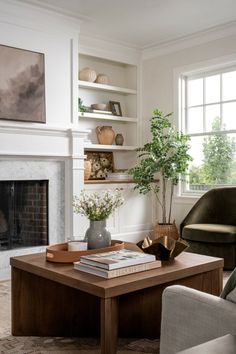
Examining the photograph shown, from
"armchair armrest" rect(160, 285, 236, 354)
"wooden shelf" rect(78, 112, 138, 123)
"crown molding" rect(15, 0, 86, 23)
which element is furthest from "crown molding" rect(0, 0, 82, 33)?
"armchair armrest" rect(160, 285, 236, 354)

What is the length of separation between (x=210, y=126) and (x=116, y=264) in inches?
135

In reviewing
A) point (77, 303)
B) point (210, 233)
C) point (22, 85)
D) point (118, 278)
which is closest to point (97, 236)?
point (77, 303)

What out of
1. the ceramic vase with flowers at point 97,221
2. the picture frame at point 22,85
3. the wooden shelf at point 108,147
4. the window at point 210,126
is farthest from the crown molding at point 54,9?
the ceramic vase with flowers at point 97,221

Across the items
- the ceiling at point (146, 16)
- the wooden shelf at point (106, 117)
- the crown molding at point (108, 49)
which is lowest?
the wooden shelf at point (106, 117)

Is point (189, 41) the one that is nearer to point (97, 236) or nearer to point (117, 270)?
point (97, 236)

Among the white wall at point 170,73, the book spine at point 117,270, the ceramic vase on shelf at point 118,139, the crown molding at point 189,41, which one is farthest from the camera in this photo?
the ceramic vase on shelf at point 118,139

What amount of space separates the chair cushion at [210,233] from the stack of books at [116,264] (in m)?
1.89

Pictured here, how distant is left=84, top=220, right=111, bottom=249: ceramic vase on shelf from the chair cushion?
1.73m

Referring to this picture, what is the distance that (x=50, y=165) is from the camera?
14.3ft

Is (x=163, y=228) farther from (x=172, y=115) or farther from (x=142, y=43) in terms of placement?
(x=142, y=43)

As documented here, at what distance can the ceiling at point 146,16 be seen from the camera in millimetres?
4090

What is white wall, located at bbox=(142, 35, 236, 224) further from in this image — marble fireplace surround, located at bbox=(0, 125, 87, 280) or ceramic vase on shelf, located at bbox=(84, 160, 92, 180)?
marble fireplace surround, located at bbox=(0, 125, 87, 280)

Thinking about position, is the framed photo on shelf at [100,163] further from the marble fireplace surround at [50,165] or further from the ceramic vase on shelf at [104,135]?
the marble fireplace surround at [50,165]

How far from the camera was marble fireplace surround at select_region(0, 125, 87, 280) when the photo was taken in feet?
13.1
